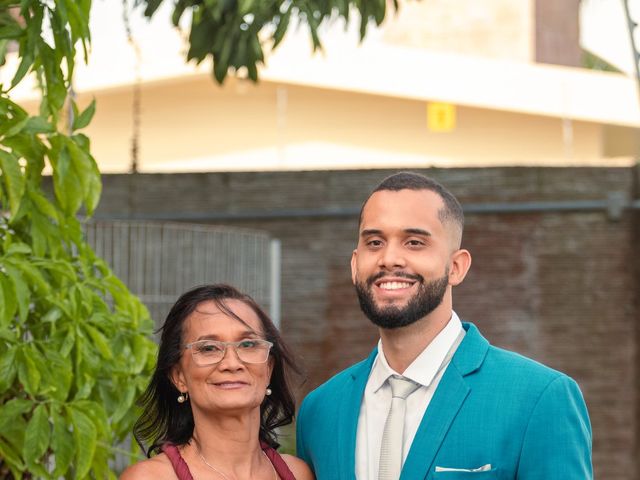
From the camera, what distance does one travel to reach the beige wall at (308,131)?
17141 millimetres

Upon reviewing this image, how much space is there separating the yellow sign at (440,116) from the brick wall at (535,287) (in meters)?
7.10

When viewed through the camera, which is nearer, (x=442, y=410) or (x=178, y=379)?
(x=442, y=410)

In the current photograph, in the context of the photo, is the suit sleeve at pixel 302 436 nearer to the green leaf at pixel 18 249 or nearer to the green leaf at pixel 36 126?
the green leaf at pixel 18 249

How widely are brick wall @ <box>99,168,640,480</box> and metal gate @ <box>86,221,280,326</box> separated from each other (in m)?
0.65

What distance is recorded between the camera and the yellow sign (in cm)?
1656

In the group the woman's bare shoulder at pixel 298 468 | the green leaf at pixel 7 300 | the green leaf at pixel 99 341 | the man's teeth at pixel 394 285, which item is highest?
the man's teeth at pixel 394 285

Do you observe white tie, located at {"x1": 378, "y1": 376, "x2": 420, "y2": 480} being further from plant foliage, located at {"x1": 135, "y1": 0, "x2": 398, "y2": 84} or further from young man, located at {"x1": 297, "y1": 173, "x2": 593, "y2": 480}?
plant foliage, located at {"x1": 135, "y1": 0, "x2": 398, "y2": 84}

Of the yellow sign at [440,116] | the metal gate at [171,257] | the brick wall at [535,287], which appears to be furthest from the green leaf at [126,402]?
the yellow sign at [440,116]

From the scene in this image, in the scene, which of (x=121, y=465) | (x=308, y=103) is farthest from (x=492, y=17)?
(x=121, y=465)

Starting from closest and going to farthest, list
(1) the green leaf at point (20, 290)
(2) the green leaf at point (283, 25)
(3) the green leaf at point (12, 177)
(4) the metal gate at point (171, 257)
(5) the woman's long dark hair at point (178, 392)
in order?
(5) the woman's long dark hair at point (178, 392) → (1) the green leaf at point (20, 290) → (3) the green leaf at point (12, 177) → (2) the green leaf at point (283, 25) → (4) the metal gate at point (171, 257)

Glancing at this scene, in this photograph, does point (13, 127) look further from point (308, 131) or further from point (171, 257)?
point (308, 131)

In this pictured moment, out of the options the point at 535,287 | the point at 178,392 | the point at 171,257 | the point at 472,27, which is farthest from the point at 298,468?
the point at 472,27

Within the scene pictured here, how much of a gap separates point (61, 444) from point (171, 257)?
4.90 meters

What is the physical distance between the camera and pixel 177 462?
3.19m
